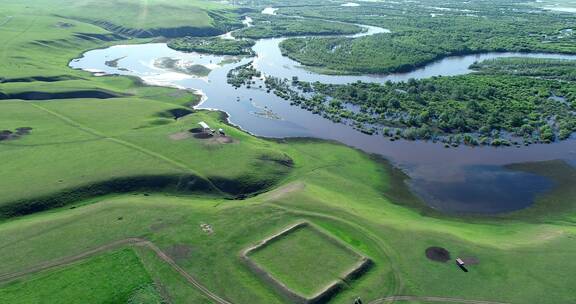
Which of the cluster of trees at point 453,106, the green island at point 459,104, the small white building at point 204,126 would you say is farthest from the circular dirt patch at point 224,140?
the green island at point 459,104

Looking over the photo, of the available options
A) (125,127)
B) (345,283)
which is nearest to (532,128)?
(345,283)

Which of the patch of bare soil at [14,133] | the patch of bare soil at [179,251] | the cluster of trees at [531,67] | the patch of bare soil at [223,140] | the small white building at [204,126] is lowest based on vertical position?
the patch of bare soil at [179,251]

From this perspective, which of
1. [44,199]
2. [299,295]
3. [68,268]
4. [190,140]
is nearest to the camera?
[299,295]

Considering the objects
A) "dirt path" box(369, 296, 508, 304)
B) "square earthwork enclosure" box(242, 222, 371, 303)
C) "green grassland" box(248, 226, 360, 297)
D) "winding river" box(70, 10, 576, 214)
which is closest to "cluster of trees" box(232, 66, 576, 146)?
"winding river" box(70, 10, 576, 214)

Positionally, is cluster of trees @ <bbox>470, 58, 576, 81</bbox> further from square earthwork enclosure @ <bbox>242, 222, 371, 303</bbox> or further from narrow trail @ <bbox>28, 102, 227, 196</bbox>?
square earthwork enclosure @ <bbox>242, 222, 371, 303</bbox>

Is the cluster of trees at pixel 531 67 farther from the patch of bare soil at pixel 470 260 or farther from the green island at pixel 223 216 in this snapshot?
the patch of bare soil at pixel 470 260

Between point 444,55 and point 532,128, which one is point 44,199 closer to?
point 532,128
